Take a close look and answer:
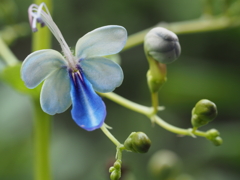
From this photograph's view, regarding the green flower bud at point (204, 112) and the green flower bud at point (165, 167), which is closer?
the green flower bud at point (204, 112)

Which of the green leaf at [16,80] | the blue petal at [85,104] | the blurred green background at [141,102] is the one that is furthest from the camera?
the blurred green background at [141,102]

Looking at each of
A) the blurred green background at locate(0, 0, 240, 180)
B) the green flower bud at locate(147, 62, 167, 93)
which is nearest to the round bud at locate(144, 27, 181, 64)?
the green flower bud at locate(147, 62, 167, 93)

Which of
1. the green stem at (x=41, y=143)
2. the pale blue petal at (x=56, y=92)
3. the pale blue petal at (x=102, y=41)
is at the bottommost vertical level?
the green stem at (x=41, y=143)

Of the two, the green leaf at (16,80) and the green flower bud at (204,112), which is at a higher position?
the green leaf at (16,80)

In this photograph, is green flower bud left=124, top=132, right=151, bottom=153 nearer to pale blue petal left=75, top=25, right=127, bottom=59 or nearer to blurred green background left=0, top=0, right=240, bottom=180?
pale blue petal left=75, top=25, right=127, bottom=59

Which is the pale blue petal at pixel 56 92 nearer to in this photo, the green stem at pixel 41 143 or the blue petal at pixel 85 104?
the blue petal at pixel 85 104

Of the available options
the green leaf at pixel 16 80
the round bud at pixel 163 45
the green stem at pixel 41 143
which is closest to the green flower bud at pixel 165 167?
the green stem at pixel 41 143

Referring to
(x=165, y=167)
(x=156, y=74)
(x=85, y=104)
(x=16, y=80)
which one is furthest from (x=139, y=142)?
(x=165, y=167)
